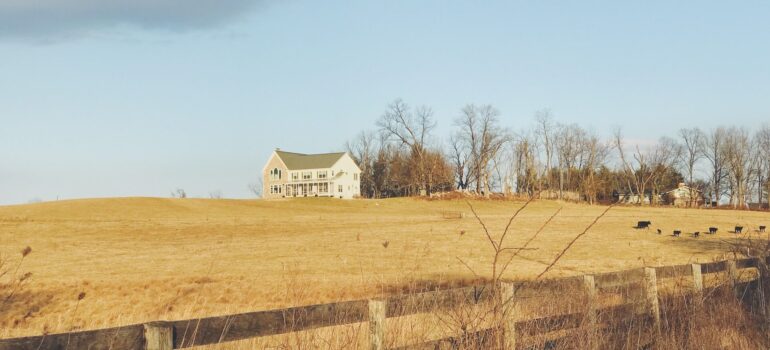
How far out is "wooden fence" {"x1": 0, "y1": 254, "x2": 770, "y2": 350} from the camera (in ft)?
15.3

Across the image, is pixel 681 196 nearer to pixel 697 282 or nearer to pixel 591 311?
pixel 697 282

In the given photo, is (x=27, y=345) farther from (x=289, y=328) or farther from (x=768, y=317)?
(x=768, y=317)

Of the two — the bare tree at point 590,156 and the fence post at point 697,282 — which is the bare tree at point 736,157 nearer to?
the bare tree at point 590,156

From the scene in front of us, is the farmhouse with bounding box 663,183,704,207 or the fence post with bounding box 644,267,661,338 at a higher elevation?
the farmhouse with bounding box 663,183,704,207

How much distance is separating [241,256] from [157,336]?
29.1 metres

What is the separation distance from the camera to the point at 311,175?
399 feet

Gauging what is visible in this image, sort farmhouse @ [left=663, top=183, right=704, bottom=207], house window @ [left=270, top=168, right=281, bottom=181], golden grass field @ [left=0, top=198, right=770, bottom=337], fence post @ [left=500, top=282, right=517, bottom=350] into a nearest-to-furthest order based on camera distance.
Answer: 1. fence post @ [left=500, top=282, right=517, bottom=350]
2. golden grass field @ [left=0, top=198, right=770, bottom=337]
3. farmhouse @ [left=663, top=183, right=704, bottom=207]
4. house window @ [left=270, top=168, right=281, bottom=181]

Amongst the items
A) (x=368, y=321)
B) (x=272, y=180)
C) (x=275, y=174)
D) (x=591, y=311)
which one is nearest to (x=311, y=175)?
(x=275, y=174)

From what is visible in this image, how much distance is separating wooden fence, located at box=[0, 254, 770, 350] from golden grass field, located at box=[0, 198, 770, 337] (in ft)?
2.77

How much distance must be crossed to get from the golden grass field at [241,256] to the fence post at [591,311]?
166 centimetres

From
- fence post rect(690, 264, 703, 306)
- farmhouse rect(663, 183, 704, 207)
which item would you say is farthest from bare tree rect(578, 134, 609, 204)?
fence post rect(690, 264, 703, 306)

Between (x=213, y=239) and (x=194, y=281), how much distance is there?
57.3ft

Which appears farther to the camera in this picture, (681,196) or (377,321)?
(681,196)

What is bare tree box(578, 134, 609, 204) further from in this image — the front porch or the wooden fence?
the wooden fence
